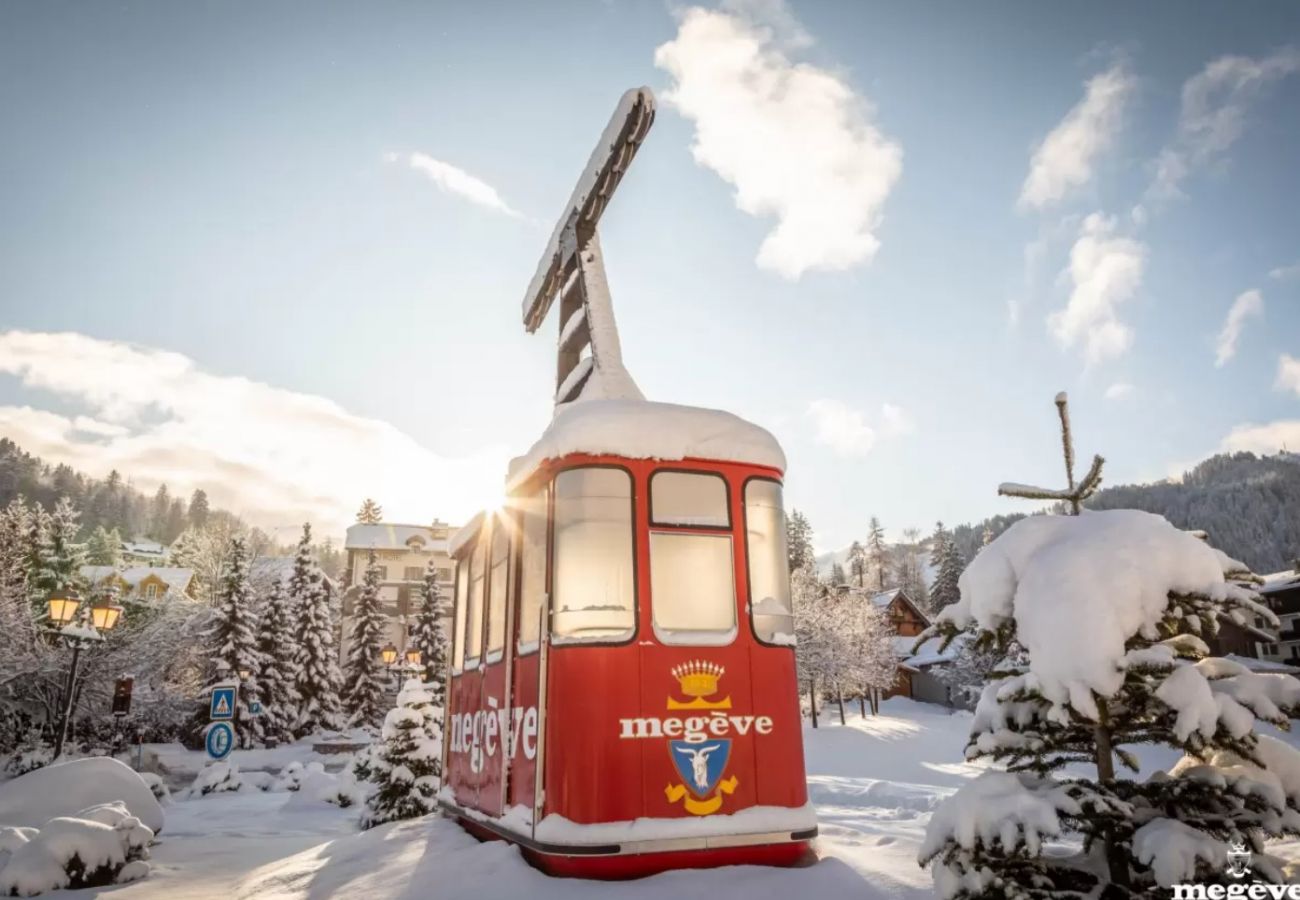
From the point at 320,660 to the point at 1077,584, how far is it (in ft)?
137

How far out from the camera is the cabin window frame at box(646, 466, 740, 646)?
6020 mm

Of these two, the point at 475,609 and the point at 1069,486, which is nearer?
the point at 1069,486

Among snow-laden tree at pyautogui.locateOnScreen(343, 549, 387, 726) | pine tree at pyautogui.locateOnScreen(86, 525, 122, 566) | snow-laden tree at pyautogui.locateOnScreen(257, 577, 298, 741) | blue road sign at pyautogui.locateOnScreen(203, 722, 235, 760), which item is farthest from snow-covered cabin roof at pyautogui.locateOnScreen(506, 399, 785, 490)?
pine tree at pyautogui.locateOnScreen(86, 525, 122, 566)

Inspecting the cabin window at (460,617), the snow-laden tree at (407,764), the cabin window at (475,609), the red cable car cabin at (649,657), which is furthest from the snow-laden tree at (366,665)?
the red cable car cabin at (649,657)

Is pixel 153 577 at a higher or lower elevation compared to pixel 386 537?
lower

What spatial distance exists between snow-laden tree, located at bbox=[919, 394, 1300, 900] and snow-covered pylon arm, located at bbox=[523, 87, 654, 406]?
4963mm

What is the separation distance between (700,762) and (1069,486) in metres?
3.20

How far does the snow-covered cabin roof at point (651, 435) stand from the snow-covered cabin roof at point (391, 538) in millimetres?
58415

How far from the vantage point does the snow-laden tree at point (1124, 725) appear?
11.7 feet

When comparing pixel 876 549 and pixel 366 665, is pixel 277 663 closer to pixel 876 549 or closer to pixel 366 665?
pixel 366 665

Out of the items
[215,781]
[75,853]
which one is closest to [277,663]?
[215,781]

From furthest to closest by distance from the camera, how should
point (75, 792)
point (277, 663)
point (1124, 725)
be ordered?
point (277, 663)
point (75, 792)
point (1124, 725)

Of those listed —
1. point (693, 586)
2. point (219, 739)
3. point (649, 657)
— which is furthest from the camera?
point (219, 739)

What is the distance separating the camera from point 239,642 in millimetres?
35875
